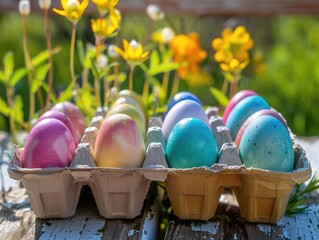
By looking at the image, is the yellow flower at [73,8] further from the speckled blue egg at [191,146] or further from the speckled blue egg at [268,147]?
the speckled blue egg at [268,147]

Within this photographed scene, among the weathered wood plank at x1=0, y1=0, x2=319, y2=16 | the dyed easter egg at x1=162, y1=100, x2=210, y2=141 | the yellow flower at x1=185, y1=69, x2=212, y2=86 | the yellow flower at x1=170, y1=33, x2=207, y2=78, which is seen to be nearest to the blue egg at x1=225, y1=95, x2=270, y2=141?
the dyed easter egg at x1=162, y1=100, x2=210, y2=141

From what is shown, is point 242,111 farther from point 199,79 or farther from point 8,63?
point 199,79

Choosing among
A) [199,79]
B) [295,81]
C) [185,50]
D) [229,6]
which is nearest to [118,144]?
[185,50]

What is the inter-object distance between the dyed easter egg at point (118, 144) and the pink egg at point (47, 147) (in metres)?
0.08

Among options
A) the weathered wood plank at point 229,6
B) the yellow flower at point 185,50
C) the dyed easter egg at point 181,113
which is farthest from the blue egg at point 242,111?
the weathered wood plank at point 229,6

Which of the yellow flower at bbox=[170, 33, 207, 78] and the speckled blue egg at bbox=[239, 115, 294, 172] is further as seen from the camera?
the yellow flower at bbox=[170, 33, 207, 78]

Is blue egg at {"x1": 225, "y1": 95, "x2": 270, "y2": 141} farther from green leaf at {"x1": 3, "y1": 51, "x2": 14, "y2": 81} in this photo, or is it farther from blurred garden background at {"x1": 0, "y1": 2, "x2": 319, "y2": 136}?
blurred garden background at {"x1": 0, "y1": 2, "x2": 319, "y2": 136}

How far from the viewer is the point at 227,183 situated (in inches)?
63.3

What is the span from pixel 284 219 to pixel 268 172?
0.80 feet

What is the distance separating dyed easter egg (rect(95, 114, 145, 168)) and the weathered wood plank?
1.94m

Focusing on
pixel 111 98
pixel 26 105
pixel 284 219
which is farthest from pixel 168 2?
pixel 284 219

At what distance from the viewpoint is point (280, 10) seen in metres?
3.47

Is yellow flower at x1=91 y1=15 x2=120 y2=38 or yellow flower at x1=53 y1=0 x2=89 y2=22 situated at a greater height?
yellow flower at x1=53 y1=0 x2=89 y2=22

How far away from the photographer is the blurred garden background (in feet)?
11.3
